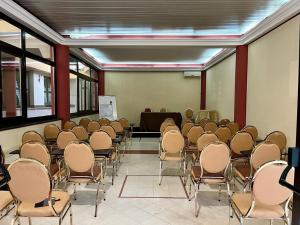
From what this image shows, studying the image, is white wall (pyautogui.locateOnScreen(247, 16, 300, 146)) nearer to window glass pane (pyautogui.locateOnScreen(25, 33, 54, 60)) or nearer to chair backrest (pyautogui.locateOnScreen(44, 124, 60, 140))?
chair backrest (pyautogui.locateOnScreen(44, 124, 60, 140))

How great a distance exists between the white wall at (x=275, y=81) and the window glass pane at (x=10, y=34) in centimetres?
541

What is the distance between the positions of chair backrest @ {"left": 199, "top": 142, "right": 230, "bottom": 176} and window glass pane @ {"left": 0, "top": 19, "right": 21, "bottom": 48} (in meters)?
4.13

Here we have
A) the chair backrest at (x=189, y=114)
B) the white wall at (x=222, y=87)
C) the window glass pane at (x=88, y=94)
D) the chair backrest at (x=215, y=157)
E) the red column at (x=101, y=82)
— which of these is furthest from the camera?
the red column at (x=101, y=82)

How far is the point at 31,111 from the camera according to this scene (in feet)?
20.8

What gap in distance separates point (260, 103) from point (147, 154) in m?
3.37

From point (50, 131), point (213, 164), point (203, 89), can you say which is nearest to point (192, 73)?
point (203, 89)

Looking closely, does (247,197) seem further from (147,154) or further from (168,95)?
(168,95)

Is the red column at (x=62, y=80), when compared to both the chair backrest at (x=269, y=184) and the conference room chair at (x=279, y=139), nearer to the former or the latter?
the conference room chair at (x=279, y=139)

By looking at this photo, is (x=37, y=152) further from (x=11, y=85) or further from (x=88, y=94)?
(x=88, y=94)

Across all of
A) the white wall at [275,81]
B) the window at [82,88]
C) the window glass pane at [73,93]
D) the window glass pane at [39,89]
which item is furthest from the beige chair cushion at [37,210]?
the window glass pane at [73,93]

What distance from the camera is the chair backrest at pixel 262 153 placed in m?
3.64

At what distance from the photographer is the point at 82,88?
11.1 m

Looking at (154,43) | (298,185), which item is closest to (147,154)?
(154,43)

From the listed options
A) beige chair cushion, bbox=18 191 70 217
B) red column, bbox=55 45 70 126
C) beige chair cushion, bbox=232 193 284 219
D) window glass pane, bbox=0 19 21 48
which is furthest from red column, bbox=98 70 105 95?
beige chair cushion, bbox=232 193 284 219
